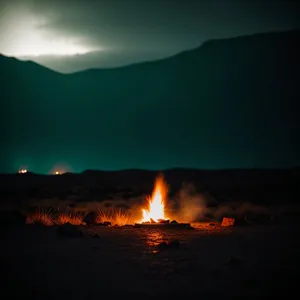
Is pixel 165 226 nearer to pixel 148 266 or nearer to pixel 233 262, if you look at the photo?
pixel 233 262

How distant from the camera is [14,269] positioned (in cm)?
673

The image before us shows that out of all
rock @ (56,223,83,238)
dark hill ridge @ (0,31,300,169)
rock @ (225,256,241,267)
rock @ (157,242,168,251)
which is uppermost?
dark hill ridge @ (0,31,300,169)

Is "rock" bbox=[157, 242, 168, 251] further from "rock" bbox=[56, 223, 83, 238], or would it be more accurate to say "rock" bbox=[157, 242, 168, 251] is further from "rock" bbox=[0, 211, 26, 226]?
"rock" bbox=[0, 211, 26, 226]

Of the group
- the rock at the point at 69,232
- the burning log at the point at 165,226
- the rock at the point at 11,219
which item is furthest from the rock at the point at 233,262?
the rock at the point at 11,219

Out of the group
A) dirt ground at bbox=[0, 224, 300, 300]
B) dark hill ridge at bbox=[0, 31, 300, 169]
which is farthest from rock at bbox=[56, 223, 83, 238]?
dark hill ridge at bbox=[0, 31, 300, 169]

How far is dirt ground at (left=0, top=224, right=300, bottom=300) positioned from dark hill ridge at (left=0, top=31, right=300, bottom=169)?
65796 millimetres

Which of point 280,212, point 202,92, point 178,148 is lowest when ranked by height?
point 280,212

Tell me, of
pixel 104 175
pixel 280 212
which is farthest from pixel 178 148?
pixel 280 212

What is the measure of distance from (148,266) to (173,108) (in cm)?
8877

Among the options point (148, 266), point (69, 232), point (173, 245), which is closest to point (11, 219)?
point (69, 232)

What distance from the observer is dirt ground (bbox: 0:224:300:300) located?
18.0 ft

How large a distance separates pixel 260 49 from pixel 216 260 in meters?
91.8

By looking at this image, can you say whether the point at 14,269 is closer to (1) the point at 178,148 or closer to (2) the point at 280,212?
(2) the point at 280,212

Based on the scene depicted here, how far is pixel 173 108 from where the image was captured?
94500 millimetres
